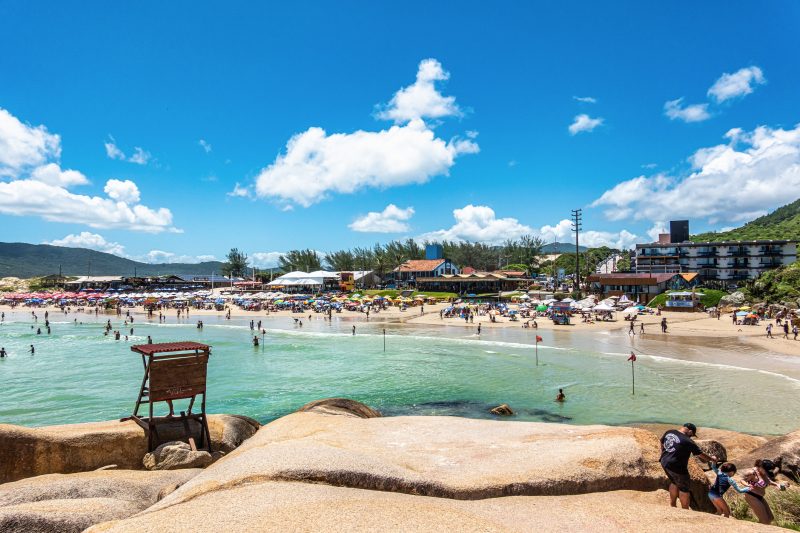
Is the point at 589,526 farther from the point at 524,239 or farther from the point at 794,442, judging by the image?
the point at 524,239

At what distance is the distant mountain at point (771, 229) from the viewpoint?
381ft

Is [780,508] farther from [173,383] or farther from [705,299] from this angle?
[705,299]

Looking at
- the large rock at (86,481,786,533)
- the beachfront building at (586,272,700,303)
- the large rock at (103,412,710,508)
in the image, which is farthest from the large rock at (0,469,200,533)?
the beachfront building at (586,272,700,303)

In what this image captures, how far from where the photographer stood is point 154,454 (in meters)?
11.7

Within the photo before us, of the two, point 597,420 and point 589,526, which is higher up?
point 589,526

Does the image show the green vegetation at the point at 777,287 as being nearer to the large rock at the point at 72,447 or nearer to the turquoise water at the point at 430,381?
the turquoise water at the point at 430,381

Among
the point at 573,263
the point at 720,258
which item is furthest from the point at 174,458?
the point at 573,263

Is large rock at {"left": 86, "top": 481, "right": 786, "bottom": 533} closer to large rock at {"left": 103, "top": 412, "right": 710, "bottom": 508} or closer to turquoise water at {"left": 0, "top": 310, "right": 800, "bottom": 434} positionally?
large rock at {"left": 103, "top": 412, "right": 710, "bottom": 508}

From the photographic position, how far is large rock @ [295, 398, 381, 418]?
14.9 m

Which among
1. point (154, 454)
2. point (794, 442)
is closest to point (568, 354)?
point (794, 442)

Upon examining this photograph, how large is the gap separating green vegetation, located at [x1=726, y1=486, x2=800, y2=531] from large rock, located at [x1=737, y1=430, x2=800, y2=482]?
2293 millimetres

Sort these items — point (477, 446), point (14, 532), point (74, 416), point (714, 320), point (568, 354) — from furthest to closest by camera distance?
point (714, 320), point (568, 354), point (74, 416), point (477, 446), point (14, 532)

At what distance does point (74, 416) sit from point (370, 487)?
19.2 meters

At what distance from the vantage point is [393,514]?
6.24 m
